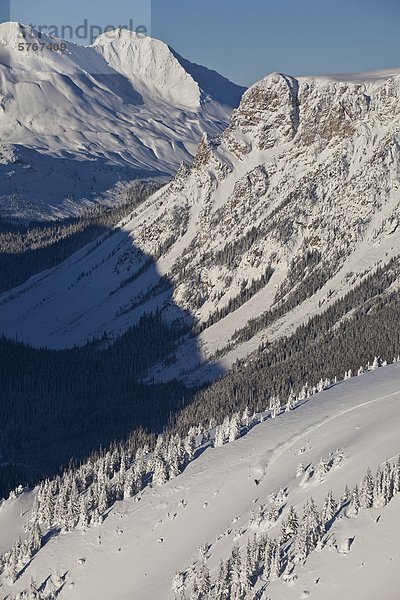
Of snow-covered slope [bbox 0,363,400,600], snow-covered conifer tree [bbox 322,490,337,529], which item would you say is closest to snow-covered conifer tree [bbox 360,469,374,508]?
snow-covered slope [bbox 0,363,400,600]

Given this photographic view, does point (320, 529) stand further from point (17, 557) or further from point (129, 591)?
point (17, 557)

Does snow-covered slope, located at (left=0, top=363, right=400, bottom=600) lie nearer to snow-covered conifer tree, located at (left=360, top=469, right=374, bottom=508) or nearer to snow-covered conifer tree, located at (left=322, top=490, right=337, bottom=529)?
snow-covered conifer tree, located at (left=322, top=490, right=337, bottom=529)

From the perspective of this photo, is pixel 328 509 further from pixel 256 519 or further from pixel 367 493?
pixel 256 519

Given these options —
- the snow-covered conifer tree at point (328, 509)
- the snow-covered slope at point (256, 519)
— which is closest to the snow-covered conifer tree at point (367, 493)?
the snow-covered slope at point (256, 519)

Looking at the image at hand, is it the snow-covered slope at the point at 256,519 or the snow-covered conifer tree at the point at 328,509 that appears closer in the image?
the snow-covered slope at the point at 256,519

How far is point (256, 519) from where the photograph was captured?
142625 mm

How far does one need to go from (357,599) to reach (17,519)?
9257 centimetres

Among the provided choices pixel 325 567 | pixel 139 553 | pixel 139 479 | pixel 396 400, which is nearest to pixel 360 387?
pixel 396 400

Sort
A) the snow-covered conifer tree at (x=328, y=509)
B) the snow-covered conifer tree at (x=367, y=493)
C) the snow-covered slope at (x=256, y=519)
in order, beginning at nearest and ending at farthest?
the snow-covered slope at (x=256, y=519) → the snow-covered conifer tree at (x=367, y=493) → the snow-covered conifer tree at (x=328, y=509)

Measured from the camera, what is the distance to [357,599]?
371 ft

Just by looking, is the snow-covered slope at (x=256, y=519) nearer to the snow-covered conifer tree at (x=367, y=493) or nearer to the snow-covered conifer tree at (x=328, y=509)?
the snow-covered conifer tree at (x=328, y=509)

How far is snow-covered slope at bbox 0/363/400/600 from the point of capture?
12188 cm

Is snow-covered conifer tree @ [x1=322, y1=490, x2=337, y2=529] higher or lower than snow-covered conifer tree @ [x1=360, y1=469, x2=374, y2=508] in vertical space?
lower

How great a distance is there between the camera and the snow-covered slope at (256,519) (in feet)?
400
